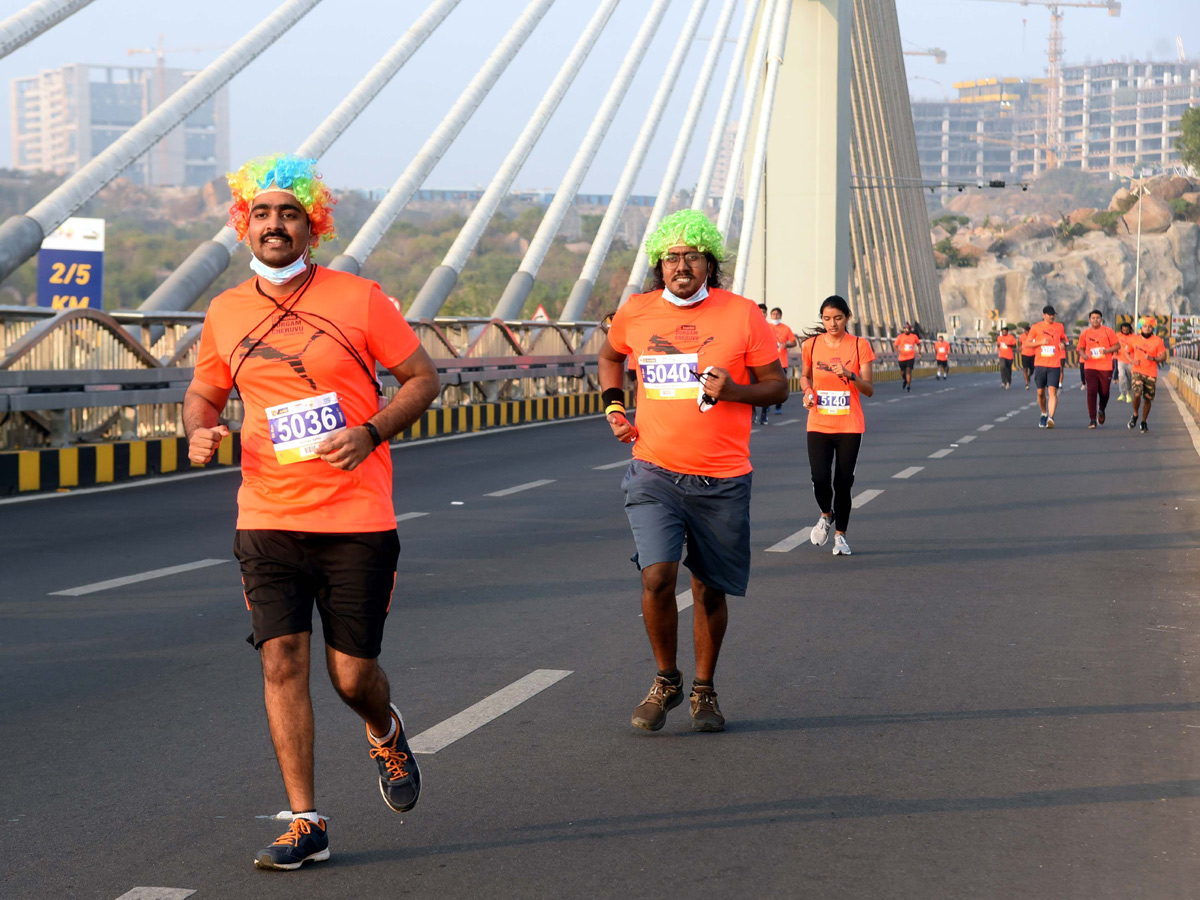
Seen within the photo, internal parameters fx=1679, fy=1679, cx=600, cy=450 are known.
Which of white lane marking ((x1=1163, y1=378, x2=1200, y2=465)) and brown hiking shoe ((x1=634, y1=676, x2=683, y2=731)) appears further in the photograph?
white lane marking ((x1=1163, y1=378, x2=1200, y2=465))

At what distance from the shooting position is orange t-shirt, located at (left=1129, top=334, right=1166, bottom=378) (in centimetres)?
2348

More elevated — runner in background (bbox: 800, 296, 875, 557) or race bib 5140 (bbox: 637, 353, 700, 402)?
race bib 5140 (bbox: 637, 353, 700, 402)

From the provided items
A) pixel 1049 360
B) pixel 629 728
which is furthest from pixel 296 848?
pixel 1049 360

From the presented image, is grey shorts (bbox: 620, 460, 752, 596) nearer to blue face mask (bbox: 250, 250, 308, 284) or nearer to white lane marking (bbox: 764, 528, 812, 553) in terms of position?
blue face mask (bbox: 250, 250, 308, 284)

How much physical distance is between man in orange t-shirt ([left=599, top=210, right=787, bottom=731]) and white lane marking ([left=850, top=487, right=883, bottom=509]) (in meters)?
7.74

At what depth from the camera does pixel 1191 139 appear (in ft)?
502

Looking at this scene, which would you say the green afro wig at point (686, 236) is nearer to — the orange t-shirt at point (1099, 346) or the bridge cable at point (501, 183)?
the bridge cable at point (501, 183)

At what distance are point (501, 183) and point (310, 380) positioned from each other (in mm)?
21719

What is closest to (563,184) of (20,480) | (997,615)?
(20,480)

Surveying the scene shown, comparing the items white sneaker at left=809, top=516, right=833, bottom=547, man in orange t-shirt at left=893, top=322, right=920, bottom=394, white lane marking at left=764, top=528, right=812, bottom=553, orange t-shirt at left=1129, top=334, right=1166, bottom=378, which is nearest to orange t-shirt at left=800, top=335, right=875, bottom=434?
white sneaker at left=809, top=516, right=833, bottom=547

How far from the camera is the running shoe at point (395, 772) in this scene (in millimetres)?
4570

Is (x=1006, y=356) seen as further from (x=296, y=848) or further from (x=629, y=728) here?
(x=296, y=848)

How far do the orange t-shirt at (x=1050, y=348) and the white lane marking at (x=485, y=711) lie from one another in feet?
60.1

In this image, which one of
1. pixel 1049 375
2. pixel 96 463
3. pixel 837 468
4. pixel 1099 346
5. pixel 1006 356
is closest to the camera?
pixel 837 468
